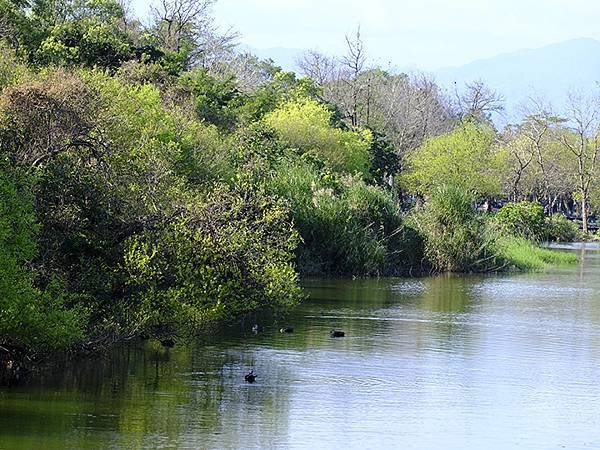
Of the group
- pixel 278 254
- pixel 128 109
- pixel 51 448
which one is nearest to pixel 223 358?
pixel 278 254

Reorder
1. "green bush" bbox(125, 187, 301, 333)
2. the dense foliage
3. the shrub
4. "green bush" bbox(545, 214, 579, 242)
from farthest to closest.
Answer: "green bush" bbox(545, 214, 579, 242) → the shrub → "green bush" bbox(125, 187, 301, 333) → the dense foliage

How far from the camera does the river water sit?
15766mm

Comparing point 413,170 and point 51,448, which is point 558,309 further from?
point 413,170

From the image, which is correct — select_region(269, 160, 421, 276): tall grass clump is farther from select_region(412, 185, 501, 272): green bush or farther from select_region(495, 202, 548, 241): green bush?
select_region(495, 202, 548, 241): green bush

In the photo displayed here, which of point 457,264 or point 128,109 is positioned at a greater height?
point 128,109

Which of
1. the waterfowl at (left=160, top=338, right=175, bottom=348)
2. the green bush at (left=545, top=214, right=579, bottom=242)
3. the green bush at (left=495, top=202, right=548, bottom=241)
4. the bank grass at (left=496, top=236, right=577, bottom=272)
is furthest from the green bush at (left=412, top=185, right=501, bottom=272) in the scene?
the green bush at (left=545, top=214, right=579, bottom=242)

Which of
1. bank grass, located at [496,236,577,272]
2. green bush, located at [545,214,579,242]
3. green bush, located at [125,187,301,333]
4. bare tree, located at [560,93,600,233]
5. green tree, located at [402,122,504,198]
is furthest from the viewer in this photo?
bare tree, located at [560,93,600,233]

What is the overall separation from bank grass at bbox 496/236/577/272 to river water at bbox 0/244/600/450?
56.0 feet

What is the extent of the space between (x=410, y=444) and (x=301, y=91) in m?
54.0

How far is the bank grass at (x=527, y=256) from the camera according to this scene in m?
46.0

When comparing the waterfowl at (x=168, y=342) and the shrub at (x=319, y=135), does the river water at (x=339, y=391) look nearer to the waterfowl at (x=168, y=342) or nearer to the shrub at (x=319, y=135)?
the waterfowl at (x=168, y=342)

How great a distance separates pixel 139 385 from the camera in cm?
1877

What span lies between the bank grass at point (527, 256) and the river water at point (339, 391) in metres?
17.1

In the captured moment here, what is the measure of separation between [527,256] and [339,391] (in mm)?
30149
